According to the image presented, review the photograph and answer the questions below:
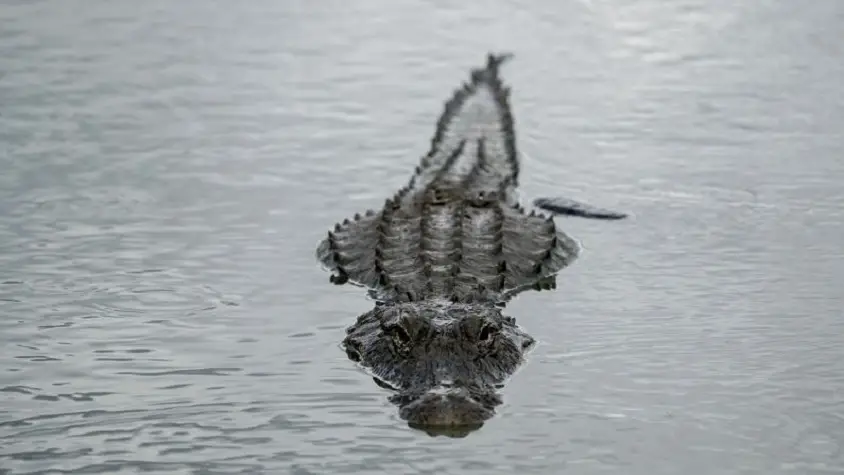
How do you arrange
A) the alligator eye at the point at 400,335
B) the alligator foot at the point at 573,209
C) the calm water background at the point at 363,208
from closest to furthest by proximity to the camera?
the calm water background at the point at 363,208
the alligator eye at the point at 400,335
the alligator foot at the point at 573,209

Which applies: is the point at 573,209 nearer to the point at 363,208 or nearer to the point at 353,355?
the point at 363,208


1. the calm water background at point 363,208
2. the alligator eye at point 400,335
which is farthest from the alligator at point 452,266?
the calm water background at point 363,208

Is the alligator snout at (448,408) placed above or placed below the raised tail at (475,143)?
below

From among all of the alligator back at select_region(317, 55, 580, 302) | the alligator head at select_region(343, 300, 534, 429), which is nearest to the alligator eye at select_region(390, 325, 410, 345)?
the alligator head at select_region(343, 300, 534, 429)

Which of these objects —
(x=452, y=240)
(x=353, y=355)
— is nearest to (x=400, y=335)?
(x=353, y=355)

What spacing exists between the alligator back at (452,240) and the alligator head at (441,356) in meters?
0.45

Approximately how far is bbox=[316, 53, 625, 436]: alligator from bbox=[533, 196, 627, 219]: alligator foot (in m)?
0.01

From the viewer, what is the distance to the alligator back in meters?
11.2

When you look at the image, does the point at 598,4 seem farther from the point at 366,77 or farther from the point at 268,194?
the point at 268,194

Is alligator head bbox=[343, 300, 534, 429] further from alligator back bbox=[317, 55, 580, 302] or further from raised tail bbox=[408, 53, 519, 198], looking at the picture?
raised tail bbox=[408, 53, 519, 198]

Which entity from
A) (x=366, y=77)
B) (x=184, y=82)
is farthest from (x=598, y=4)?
(x=184, y=82)

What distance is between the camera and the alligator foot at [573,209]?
13.3m

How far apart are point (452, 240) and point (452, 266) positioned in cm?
61

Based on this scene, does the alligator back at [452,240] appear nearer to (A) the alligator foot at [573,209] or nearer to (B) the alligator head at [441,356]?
(A) the alligator foot at [573,209]
